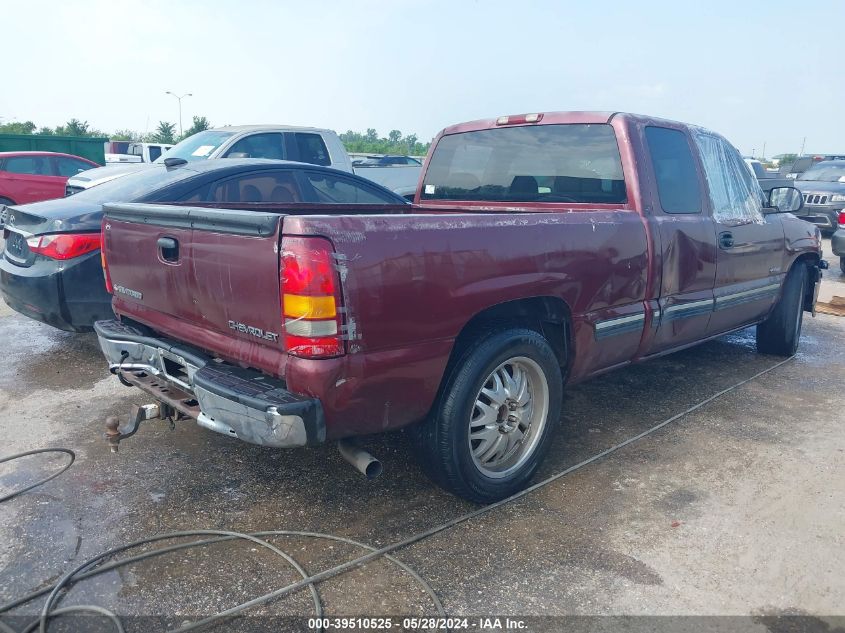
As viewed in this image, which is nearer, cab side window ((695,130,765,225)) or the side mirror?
cab side window ((695,130,765,225))

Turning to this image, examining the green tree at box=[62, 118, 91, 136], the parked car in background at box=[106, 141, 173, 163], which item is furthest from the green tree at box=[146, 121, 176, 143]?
the parked car in background at box=[106, 141, 173, 163]

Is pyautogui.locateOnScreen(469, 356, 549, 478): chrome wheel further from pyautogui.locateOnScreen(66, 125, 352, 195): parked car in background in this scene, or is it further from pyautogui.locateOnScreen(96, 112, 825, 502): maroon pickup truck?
pyautogui.locateOnScreen(66, 125, 352, 195): parked car in background

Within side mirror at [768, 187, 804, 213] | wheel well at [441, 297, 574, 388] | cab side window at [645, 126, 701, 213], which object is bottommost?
wheel well at [441, 297, 574, 388]

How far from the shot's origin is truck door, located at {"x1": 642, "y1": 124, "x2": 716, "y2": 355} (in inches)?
155

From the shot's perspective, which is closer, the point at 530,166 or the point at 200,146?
the point at 530,166

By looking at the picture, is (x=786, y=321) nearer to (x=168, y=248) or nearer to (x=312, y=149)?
(x=168, y=248)

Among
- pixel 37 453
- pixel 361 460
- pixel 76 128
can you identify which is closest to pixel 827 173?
pixel 361 460

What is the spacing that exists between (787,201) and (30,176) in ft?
42.9

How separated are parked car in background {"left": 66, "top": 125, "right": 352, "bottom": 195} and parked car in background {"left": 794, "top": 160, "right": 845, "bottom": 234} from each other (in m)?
8.69

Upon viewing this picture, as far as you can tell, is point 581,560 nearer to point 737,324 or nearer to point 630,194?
point 630,194

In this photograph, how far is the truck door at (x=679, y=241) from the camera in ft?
12.9

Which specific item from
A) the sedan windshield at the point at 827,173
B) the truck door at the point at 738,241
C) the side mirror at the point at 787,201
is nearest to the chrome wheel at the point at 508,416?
the truck door at the point at 738,241

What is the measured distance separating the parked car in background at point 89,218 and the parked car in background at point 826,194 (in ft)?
34.2

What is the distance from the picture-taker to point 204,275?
111 inches
